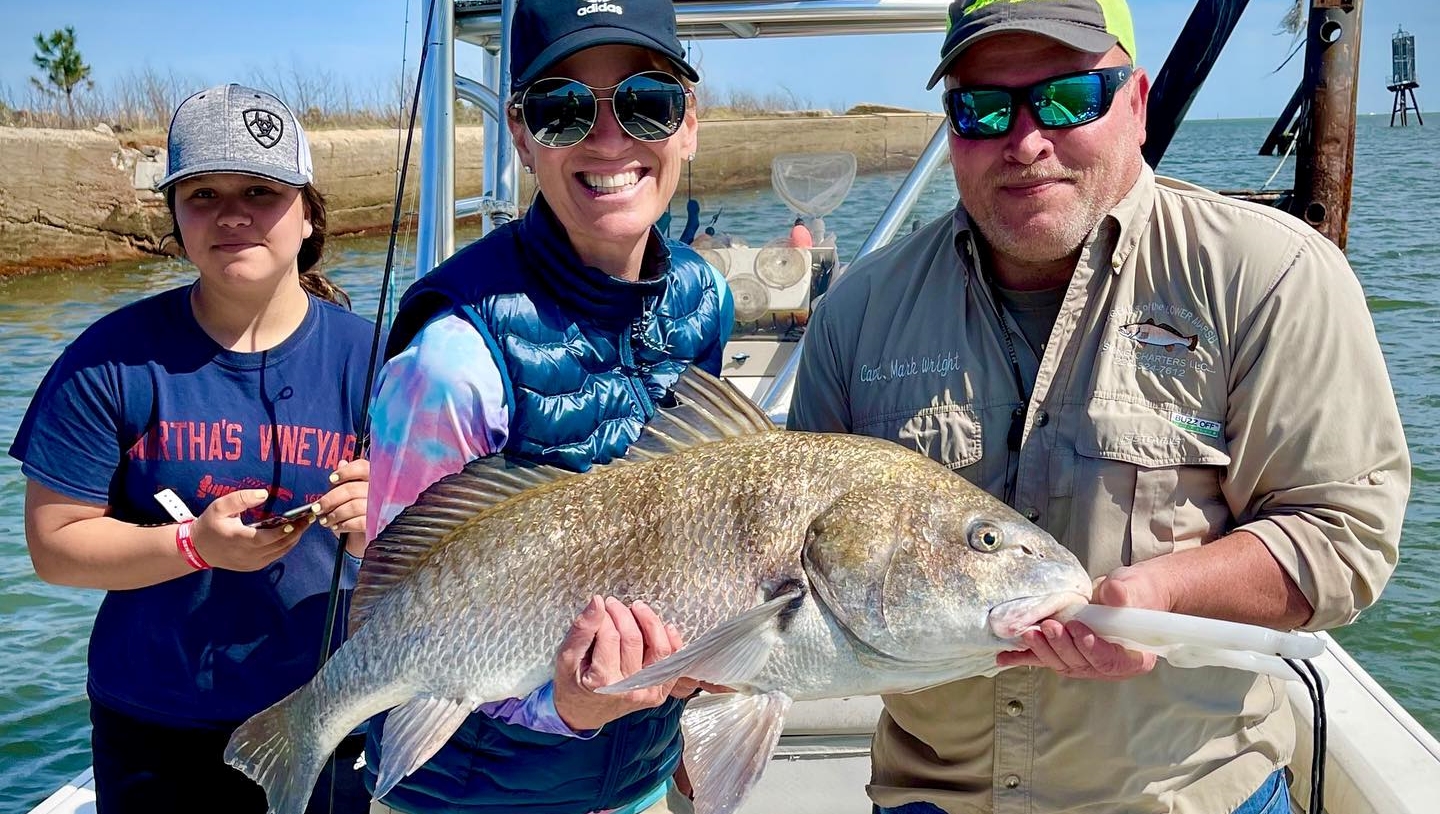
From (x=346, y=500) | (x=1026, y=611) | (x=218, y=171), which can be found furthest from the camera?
(x=218, y=171)

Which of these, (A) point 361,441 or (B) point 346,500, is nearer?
(B) point 346,500

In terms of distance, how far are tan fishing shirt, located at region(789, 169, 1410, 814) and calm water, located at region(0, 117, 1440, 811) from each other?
15cm

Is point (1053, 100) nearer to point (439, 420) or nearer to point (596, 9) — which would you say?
point (596, 9)

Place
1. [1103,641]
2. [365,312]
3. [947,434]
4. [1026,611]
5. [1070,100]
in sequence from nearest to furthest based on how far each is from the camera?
[1103,641] → [1026,611] → [1070,100] → [947,434] → [365,312]

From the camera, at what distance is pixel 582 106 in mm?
2449

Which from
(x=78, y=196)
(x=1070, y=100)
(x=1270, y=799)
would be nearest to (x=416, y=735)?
(x=1270, y=799)

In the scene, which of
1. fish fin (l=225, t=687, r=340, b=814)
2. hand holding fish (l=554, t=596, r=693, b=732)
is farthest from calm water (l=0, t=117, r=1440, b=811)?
fish fin (l=225, t=687, r=340, b=814)

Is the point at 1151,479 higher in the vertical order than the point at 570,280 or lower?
lower

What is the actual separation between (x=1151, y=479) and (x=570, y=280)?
120 centimetres

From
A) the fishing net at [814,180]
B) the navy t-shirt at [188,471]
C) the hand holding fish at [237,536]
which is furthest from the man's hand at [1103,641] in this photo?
the fishing net at [814,180]

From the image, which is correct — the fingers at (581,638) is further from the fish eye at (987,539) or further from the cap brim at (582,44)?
the cap brim at (582,44)

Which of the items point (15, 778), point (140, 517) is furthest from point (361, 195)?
point (140, 517)

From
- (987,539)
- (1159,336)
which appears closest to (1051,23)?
(1159,336)

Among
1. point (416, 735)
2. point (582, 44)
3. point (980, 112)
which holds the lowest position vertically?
point (416, 735)
